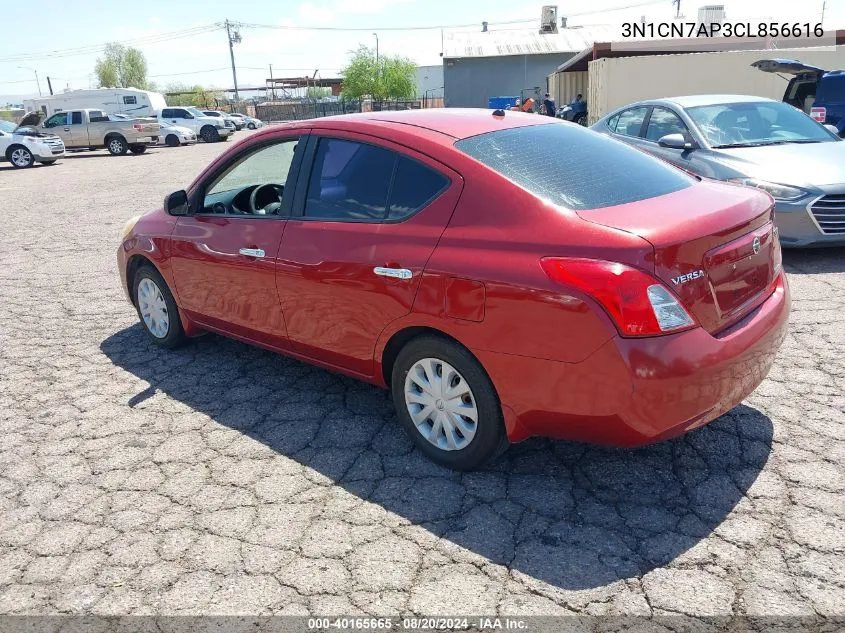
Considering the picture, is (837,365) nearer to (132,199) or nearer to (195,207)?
(195,207)

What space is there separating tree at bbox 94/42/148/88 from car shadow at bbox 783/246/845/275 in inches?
4066

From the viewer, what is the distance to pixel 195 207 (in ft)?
14.9

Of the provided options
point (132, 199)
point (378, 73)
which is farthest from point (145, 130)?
point (378, 73)

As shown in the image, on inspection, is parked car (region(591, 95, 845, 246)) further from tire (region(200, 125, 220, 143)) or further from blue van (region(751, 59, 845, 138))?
tire (region(200, 125, 220, 143))

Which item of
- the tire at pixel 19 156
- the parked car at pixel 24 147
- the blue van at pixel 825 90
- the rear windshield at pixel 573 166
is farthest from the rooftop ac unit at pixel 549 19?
the rear windshield at pixel 573 166

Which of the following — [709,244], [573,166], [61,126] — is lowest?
[61,126]

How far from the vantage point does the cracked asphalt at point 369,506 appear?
8.46 feet

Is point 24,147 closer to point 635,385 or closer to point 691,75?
point 691,75

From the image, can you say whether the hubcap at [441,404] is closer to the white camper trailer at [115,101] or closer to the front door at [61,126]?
the front door at [61,126]

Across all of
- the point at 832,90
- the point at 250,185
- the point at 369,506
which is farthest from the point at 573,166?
the point at 832,90

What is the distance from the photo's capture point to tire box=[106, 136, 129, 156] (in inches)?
1105

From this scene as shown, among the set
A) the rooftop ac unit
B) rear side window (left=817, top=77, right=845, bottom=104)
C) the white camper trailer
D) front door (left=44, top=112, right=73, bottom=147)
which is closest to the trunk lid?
rear side window (left=817, top=77, right=845, bottom=104)

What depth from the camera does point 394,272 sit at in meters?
3.23

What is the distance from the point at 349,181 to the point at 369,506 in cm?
163
